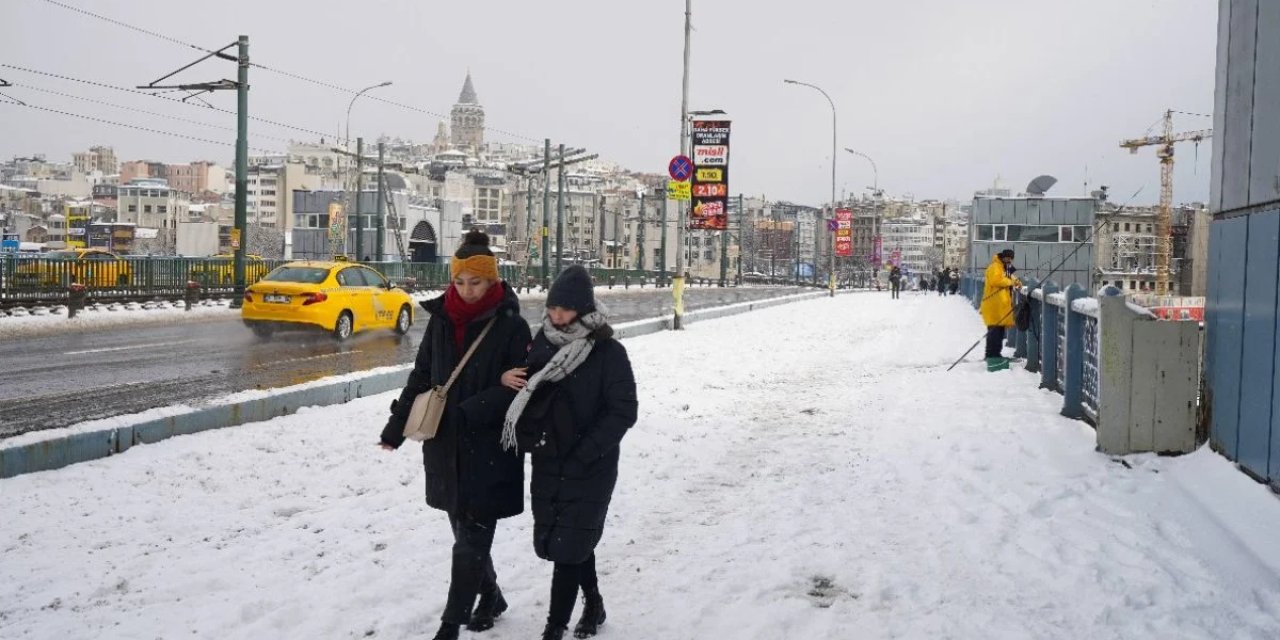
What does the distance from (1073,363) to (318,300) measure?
12990mm

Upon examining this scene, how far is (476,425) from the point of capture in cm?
406

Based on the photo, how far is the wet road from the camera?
10125mm

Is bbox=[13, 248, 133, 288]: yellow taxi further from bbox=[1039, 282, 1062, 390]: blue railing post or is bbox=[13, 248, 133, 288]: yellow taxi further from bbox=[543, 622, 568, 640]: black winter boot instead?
bbox=[543, 622, 568, 640]: black winter boot

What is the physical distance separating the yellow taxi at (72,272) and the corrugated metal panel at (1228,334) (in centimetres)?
2471

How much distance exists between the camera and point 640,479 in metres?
7.48

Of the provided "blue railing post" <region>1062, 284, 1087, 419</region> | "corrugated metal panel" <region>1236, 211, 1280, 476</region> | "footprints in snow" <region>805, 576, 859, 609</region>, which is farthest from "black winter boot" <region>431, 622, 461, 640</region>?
"blue railing post" <region>1062, 284, 1087, 419</region>

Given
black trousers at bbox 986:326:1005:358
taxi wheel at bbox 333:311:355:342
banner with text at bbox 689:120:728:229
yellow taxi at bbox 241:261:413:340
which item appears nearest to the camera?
black trousers at bbox 986:326:1005:358

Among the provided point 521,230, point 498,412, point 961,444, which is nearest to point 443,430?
point 498,412

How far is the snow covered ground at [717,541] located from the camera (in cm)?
453

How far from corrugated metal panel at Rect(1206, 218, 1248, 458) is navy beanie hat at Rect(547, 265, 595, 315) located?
4.91m

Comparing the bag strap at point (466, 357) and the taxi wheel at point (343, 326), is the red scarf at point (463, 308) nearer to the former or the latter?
the bag strap at point (466, 357)

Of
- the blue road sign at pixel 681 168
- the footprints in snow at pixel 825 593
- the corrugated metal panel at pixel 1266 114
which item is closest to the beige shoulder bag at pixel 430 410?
the footprints in snow at pixel 825 593

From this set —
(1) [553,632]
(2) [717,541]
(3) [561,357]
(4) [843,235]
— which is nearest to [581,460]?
(3) [561,357]

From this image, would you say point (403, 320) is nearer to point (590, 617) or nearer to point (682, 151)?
point (682, 151)
